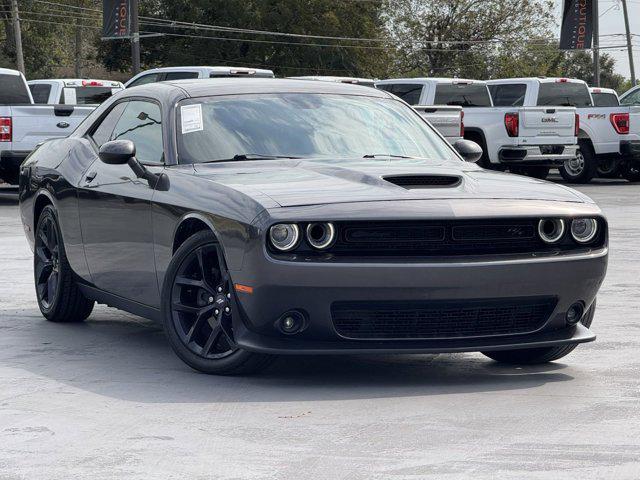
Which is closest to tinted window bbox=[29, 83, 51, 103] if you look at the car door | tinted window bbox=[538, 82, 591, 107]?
tinted window bbox=[538, 82, 591, 107]

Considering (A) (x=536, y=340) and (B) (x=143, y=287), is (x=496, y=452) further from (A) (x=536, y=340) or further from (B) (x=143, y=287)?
(B) (x=143, y=287)

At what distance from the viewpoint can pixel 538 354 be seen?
7109 millimetres

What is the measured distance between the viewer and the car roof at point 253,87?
782cm

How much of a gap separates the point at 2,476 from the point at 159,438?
744 mm

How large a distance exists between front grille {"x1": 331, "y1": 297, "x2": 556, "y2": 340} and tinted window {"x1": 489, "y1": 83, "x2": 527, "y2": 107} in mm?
21539

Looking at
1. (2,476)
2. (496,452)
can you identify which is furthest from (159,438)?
(496,452)

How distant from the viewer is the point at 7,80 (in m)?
23.2

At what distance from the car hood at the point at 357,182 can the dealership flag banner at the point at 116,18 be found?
127 feet

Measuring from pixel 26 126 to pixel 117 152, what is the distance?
14147 millimetres

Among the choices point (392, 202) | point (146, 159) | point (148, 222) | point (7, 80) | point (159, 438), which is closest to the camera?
point (159, 438)

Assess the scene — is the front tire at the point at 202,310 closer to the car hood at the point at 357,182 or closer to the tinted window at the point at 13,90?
the car hood at the point at 357,182

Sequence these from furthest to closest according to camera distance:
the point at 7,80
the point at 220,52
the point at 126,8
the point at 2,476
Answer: the point at 220,52
the point at 126,8
the point at 7,80
the point at 2,476

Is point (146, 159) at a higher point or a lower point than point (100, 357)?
higher

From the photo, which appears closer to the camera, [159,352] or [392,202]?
[392,202]
